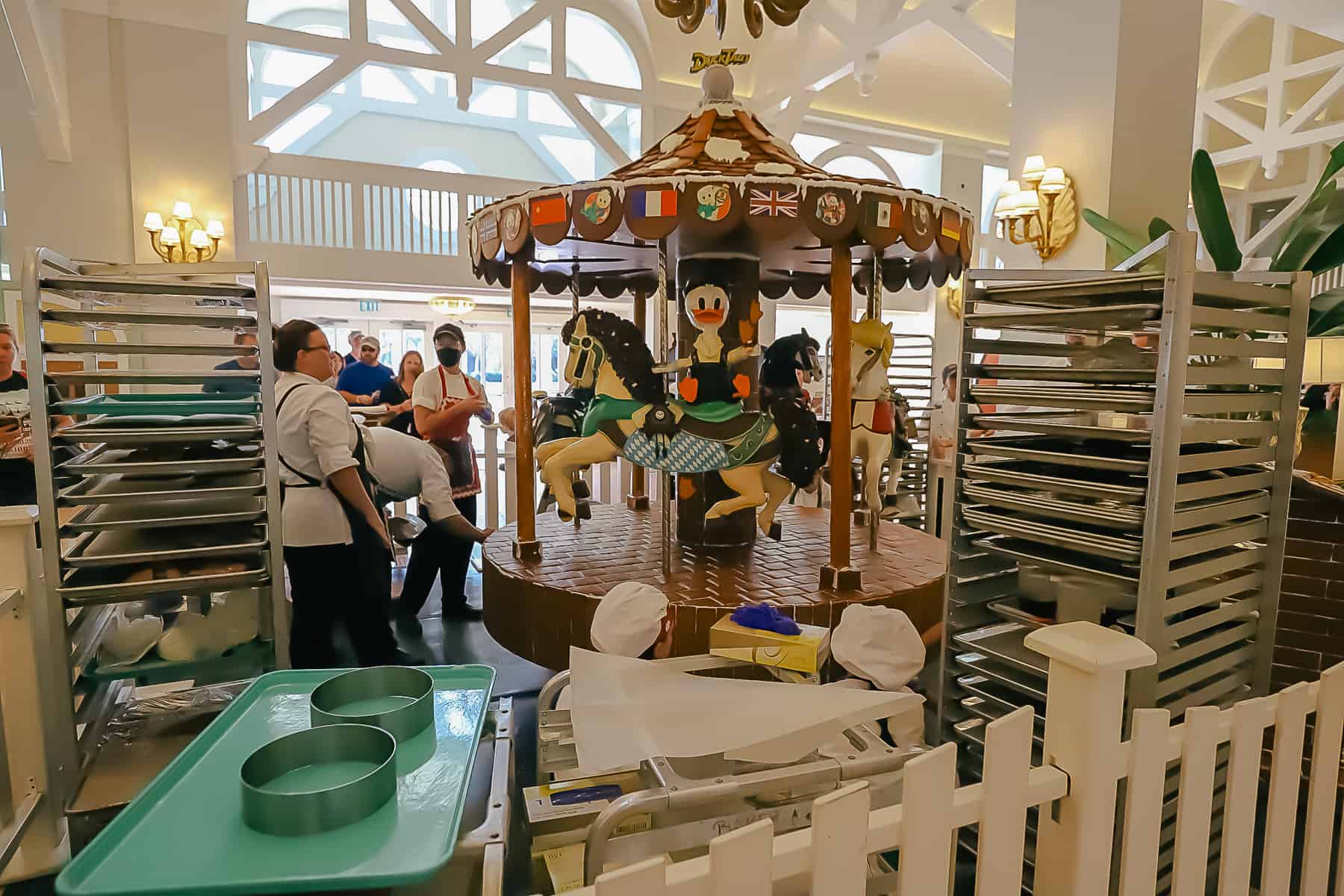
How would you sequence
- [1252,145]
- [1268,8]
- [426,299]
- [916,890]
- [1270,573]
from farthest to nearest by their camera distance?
1. [426,299]
2. [1252,145]
3. [1268,8]
4. [1270,573]
5. [916,890]

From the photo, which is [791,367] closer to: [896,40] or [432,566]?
[432,566]

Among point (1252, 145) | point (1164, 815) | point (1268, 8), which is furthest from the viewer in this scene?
point (1252, 145)

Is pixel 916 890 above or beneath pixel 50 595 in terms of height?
beneath

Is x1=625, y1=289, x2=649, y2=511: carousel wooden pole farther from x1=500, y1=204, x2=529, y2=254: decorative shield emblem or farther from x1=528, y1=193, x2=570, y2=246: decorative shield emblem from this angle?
x1=528, y1=193, x2=570, y2=246: decorative shield emblem

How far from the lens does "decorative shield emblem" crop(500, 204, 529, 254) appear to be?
11.0 ft

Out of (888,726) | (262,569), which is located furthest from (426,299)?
(888,726)

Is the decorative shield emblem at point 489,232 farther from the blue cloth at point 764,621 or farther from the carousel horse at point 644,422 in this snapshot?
the blue cloth at point 764,621

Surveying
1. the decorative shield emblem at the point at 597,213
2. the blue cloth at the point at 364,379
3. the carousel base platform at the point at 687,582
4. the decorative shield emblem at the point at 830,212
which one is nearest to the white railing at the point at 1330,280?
the carousel base platform at the point at 687,582

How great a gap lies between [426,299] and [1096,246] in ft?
28.3

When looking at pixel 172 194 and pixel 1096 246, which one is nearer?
pixel 1096 246

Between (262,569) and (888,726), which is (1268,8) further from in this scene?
(262,569)

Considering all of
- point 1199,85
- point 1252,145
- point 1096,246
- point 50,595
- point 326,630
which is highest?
point 1199,85

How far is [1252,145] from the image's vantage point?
9180 millimetres

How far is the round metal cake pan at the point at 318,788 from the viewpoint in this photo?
1132mm
